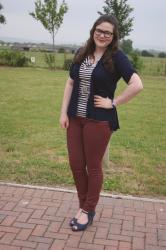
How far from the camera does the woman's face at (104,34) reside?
357cm

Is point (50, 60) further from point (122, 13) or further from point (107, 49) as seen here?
point (107, 49)

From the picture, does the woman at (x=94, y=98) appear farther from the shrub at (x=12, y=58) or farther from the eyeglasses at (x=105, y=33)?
the shrub at (x=12, y=58)

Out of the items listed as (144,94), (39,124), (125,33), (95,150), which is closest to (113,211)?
(95,150)

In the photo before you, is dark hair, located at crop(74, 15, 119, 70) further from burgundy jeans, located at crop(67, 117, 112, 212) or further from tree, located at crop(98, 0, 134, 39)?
tree, located at crop(98, 0, 134, 39)

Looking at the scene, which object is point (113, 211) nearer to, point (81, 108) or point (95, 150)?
point (95, 150)

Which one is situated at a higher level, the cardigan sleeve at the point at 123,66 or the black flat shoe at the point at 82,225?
the cardigan sleeve at the point at 123,66

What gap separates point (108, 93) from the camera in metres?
3.67

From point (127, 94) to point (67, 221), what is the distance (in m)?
1.40

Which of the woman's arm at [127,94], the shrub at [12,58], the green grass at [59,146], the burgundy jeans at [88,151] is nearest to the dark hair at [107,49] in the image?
the woman's arm at [127,94]

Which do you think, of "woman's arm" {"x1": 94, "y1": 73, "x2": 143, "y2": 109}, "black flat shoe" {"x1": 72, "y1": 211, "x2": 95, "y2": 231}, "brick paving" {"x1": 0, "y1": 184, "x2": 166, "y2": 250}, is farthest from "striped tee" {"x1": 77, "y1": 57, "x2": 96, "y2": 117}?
"brick paving" {"x1": 0, "y1": 184, "x2": 166, "y2": 250}

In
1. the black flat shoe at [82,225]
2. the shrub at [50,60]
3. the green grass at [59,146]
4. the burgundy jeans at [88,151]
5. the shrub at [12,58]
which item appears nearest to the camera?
the burgundy jeans at [88,151]

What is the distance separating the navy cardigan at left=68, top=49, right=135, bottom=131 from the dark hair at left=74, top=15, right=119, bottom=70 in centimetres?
4

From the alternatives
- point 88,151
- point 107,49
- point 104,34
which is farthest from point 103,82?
point 88,151

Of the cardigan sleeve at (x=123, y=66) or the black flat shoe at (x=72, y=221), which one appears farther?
the black flat shoe at (x=72, y=221)
